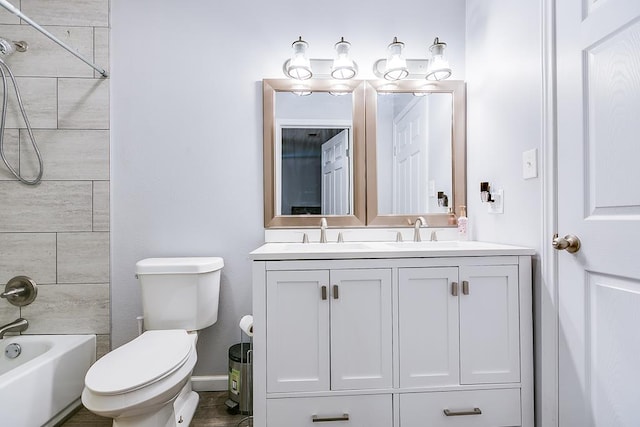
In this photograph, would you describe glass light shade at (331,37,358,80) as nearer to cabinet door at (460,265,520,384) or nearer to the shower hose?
cabinet door at (460,265,520,384)

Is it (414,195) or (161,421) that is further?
(414,195)

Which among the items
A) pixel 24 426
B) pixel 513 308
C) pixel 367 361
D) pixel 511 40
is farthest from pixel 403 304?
pixel 24 426

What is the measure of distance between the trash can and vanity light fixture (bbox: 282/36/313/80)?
58.3 inches

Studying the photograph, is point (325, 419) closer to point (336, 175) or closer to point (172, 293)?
point (172, 293)

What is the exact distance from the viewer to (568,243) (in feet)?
3.84

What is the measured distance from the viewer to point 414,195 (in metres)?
1.95

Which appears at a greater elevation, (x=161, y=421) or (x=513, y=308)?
(x=513, y=308)

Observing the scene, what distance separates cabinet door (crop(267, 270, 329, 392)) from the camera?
131 centimetres

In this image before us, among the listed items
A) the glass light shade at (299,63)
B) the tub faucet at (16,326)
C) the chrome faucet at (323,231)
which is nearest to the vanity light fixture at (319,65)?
the glass light shade at (299,63)

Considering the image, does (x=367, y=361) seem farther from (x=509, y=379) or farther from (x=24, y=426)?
(x=24, y=426)

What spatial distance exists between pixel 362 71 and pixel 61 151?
176 cm

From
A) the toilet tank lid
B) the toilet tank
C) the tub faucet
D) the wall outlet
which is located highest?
the wall outlet

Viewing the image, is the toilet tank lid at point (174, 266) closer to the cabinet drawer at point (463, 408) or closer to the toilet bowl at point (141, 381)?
the toilet bowl at point (141, 381)

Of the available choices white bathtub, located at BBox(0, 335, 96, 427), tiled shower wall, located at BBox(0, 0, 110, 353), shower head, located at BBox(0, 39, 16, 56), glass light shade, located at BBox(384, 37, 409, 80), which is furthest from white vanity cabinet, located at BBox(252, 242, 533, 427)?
shower head, located at BBox(0, 39, 16, 56)
